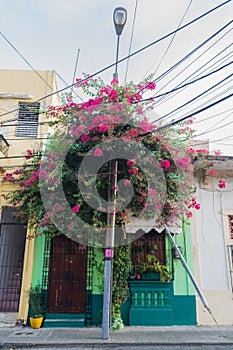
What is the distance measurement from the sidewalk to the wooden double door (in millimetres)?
821

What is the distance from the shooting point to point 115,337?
7.67 m

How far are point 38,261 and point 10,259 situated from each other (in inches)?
47.9

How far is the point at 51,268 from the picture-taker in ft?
32.4

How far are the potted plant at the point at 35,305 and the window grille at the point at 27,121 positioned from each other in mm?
6060

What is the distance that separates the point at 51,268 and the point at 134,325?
3200 mm

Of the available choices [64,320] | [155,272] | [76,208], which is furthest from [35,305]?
[155,272]

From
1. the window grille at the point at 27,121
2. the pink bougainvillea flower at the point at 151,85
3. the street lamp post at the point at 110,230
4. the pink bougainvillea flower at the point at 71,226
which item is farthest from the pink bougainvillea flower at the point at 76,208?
the window grille at the point at 27,121

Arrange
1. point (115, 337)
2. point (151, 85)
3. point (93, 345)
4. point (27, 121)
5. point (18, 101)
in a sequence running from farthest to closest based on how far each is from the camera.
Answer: point (18, 101) < point (27, 121) < point (151, 85) < point (115, 337) < point (93, 345)

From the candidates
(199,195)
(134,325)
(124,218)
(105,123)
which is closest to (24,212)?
(124,218)

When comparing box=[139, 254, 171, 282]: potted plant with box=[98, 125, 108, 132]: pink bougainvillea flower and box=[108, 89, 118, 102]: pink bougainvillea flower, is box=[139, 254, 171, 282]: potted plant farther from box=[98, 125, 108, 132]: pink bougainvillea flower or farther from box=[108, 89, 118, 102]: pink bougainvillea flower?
box=[108, 89, 118, 102]: pink bougainvillea flower

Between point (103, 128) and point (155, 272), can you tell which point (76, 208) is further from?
point (155, 272)

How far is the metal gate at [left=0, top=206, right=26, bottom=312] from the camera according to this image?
10020 millimetres

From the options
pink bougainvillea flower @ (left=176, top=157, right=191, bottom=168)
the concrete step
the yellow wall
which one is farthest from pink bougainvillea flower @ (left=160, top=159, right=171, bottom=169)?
the concrete step

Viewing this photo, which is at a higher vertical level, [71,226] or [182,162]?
[182,162]
